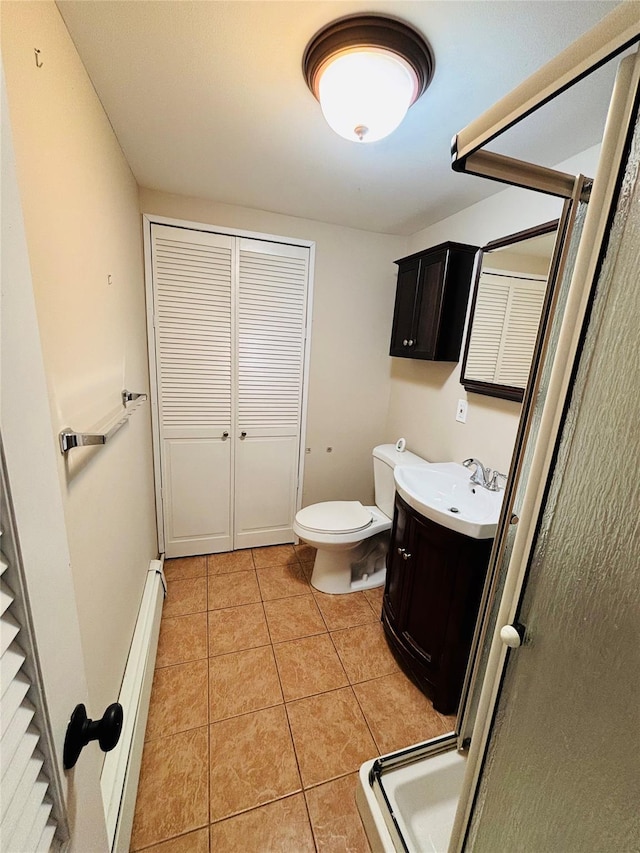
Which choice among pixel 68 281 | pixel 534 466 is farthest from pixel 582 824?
pixel 68 281

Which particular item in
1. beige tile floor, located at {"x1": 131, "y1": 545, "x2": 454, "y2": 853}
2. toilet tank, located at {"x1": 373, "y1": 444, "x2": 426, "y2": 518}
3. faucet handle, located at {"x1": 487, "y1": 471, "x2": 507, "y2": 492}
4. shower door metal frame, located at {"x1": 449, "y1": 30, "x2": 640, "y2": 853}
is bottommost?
beige tile floor, located at {"x1": 131, "y1": 545, "x2": 454, "y2": 853}

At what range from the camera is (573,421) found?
0.47 metres

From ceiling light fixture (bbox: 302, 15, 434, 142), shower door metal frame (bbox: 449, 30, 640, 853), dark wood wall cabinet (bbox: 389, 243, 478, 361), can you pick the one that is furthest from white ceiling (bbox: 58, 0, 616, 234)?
shower door metal frame (bbox: 449, 30, 640, 853)

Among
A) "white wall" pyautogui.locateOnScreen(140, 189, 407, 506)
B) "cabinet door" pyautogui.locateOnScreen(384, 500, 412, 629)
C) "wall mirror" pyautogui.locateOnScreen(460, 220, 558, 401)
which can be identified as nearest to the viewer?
"wall mirror" pyautogui.locateOnScreen(460, 220, 558, 401)

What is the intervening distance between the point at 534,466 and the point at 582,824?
446mm

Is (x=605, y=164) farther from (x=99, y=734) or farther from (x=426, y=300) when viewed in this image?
(x=426, y=300)

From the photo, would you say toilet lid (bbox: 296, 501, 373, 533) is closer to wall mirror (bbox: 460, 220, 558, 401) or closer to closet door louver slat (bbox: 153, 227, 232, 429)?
closet door louver slat (bbox: 153, 227, 232, 429)

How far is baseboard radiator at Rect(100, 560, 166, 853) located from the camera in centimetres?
93

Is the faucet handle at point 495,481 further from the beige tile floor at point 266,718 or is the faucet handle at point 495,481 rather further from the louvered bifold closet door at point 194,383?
the louvered bifold closet door at point 194,383

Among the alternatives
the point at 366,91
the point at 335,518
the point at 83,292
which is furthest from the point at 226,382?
the point at 366,91

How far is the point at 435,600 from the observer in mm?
1388

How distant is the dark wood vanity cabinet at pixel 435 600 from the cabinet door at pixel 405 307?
106cm

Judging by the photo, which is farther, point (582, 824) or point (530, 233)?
point (530, 233)

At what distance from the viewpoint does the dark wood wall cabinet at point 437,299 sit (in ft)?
5.83
